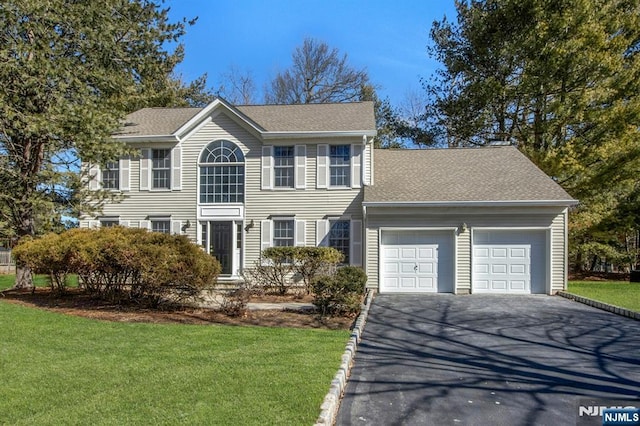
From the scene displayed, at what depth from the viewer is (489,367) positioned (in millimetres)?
6246

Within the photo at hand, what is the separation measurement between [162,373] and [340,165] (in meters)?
11.2

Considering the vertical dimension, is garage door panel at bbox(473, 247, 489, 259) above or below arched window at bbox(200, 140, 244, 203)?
below

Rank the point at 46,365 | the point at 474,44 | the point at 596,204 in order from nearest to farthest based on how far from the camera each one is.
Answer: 1. the point at 46,365
2. the point at 596,204
3. the point at 474,44

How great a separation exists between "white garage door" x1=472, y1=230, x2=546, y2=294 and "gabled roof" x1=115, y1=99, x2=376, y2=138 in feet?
17.4

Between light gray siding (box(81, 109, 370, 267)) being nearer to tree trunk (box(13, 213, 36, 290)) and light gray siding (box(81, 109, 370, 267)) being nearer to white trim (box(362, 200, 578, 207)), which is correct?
white trim (box(362, 200, 578, 207))

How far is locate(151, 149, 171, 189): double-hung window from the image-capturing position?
16328 mm

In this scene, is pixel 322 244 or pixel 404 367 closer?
pixel 404 367

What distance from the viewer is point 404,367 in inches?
247

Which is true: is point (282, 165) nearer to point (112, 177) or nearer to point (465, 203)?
point (465, 203)

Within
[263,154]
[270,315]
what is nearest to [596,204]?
[263,154]

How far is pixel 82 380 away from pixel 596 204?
21502 mm

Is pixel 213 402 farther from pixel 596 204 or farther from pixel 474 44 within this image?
pixel 474 44

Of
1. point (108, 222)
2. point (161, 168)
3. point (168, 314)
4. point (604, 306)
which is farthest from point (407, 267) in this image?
point (108, 222)

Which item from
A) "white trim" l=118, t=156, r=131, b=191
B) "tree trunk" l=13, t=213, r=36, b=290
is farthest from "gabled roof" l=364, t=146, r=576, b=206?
"tree trunk" l=13, t=213, r=36, b=290
